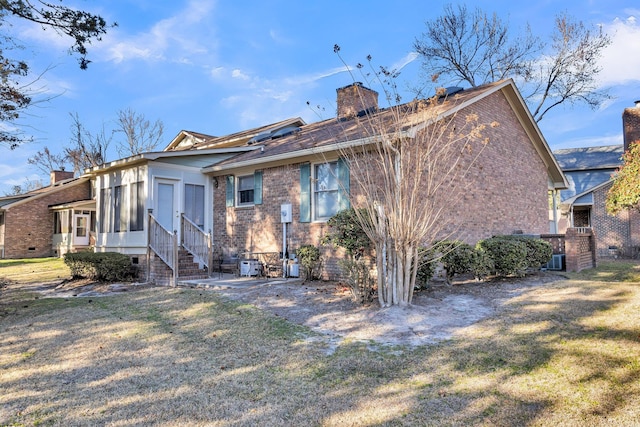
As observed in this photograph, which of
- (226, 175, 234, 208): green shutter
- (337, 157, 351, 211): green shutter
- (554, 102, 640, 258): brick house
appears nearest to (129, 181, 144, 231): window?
(226, 175, 234, 208): green shutter

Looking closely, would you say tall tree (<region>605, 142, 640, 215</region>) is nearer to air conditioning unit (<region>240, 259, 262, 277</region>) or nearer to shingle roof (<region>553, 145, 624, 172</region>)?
air conditioning unit (<region>240, 259, 262, 277</region>)

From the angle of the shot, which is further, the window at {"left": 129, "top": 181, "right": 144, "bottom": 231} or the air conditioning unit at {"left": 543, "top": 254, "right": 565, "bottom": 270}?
the window at {"left": 129, "top": 181, "right": 144, "bottom": 231}

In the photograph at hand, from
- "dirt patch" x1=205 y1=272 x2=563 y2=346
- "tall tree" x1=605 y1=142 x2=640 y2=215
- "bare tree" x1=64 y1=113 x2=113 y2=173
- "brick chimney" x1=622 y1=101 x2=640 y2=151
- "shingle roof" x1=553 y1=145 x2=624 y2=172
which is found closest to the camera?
"dirt patch" x1=205 y1=272 x2=563 y2=346

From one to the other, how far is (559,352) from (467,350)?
99 cm

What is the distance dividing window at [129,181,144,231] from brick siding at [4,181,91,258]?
1740cm

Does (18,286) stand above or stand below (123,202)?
below

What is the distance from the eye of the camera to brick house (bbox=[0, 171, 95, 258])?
24922 millimetres

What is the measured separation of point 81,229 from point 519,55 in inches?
1069

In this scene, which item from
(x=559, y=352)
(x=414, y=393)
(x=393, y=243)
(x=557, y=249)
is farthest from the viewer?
(x=557, y=249)

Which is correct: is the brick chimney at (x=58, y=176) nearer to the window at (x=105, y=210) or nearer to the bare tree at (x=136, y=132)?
the bare tree at (x=136, y=132)

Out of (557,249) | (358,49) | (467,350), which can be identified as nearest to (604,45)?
(557,249)

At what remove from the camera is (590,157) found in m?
28.7

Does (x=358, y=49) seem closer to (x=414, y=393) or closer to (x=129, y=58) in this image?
(x=414, y=393)

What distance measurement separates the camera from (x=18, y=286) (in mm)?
12391
